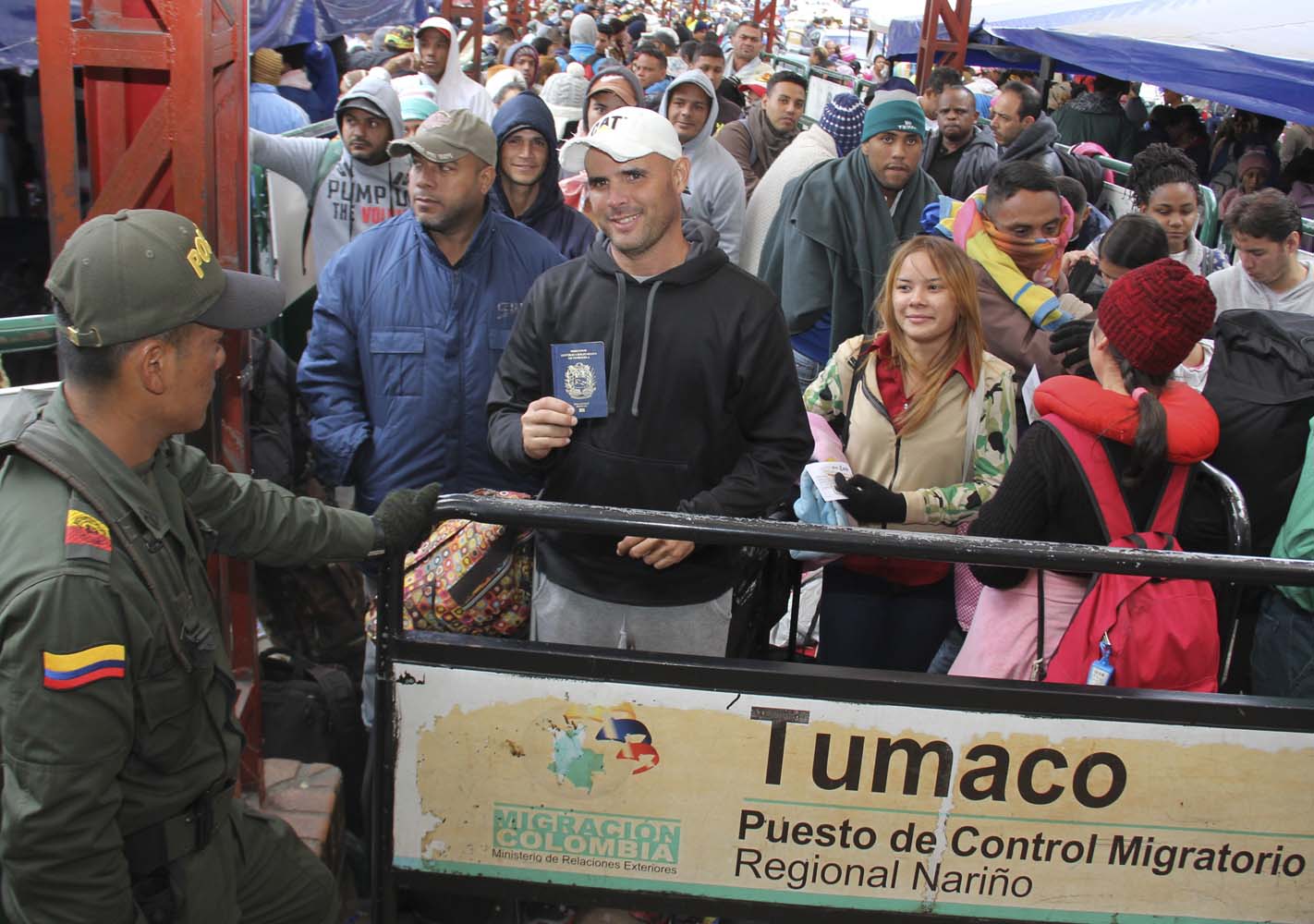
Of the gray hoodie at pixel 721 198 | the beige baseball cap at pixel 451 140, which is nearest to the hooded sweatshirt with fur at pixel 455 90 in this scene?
the gray hoodie at pixel 721 198

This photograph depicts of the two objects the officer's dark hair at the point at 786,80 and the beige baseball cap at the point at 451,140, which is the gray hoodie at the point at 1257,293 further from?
the officer's dark hair at the point at 786,80

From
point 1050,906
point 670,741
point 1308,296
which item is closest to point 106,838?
point 670,741

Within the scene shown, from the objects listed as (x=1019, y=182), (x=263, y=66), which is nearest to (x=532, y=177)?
(x=1019, y=182)

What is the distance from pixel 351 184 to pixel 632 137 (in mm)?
2616

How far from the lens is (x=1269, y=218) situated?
192 inches

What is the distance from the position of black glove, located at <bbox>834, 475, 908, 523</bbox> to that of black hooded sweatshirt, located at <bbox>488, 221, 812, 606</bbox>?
0.99 ft

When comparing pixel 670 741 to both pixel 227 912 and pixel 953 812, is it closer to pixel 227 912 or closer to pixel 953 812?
pixel 953 812

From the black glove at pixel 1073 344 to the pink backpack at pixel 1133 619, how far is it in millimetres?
728

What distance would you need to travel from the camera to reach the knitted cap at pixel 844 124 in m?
6.71

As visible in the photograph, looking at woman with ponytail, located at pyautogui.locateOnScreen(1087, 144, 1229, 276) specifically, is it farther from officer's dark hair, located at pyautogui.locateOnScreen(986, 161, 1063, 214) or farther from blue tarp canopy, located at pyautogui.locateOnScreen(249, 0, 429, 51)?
blue tarp canopy, located at pyautogui.locateOnScreen(249, 0, 429, 51)

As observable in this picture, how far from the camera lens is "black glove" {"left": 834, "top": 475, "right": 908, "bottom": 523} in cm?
344

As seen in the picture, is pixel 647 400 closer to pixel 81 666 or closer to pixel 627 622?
pixel 627 622

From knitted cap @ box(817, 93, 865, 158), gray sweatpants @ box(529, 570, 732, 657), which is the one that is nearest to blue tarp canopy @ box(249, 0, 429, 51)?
knitted cap @ box(817, 93, 865, 158)

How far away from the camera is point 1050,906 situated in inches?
106
